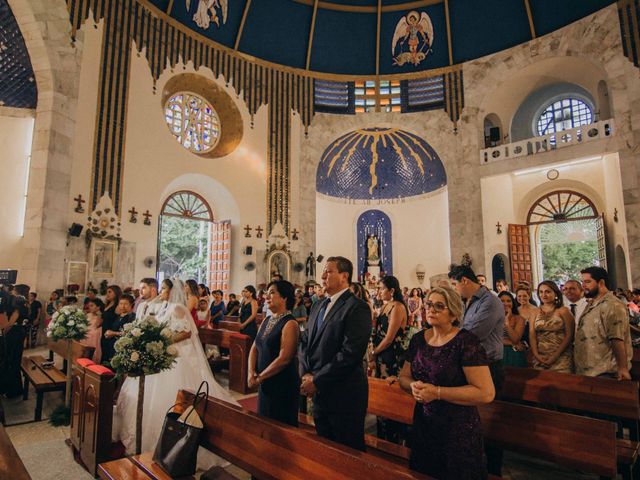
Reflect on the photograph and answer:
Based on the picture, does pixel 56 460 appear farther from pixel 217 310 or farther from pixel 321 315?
pixel 217 310

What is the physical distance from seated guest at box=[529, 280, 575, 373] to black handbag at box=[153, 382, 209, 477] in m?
3.02

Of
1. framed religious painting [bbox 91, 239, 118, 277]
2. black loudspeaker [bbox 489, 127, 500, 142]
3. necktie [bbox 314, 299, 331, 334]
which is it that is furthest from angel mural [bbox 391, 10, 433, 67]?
necktie [bbox 314, 299, 331, 334]

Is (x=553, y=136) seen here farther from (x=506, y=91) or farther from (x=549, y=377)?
(x=549, y=377)

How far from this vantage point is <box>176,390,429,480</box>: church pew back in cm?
170

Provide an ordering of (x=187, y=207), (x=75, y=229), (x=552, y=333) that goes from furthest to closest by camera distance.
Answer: (x=187, y=207), (x=75, y=229), (x=552, y=333)

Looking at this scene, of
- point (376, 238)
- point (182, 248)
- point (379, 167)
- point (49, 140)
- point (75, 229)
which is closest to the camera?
point (49, 140)

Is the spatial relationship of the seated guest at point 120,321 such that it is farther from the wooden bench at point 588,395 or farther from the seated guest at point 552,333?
the seated guest at point 552,333

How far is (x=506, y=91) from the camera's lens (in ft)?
47.5

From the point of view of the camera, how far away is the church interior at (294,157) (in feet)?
21.8

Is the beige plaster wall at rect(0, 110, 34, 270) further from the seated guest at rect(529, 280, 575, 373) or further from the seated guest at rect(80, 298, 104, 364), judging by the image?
the seated guest at rect(529, 280, 575, 373)

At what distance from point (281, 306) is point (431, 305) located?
3.89ft

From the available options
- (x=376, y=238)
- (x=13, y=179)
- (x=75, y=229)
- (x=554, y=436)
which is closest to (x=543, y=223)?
(x=376, y=238)

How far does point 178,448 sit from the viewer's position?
229 cm

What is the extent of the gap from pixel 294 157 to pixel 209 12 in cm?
539
